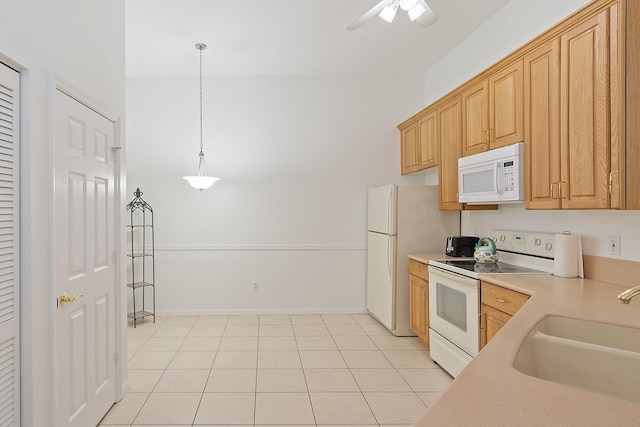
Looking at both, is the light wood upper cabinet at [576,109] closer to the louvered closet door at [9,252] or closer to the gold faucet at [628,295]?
the gold faucet at [628,295]

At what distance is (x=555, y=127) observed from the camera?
249cm

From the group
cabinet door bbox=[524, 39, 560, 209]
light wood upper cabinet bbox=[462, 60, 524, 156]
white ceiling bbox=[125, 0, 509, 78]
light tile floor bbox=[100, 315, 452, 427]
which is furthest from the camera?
white ceiling bbox=[125, 0, 509, 78]

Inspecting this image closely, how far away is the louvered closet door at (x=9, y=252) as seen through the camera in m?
1.65

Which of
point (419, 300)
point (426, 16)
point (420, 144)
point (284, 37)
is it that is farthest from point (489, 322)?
point (284, 37)

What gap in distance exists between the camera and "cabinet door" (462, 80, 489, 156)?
10.6 feet

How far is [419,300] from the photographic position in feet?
12.8

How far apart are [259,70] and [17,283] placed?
381 cm

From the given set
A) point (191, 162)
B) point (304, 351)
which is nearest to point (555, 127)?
point (304, 351)

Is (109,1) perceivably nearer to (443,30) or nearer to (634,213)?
(443,30)

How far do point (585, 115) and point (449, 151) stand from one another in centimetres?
158

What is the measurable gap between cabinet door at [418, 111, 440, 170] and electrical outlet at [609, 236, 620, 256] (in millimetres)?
1865

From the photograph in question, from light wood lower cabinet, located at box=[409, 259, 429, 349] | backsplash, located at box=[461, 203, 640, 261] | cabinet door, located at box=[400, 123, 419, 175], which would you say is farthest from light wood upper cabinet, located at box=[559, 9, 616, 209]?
cabinet door, located at box=[400, 123, 419, 175]

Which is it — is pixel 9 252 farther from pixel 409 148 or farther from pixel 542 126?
pixel 409 148

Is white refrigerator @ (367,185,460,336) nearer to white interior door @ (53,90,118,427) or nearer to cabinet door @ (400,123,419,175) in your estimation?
cabinet door @ (400,123,419,175)
